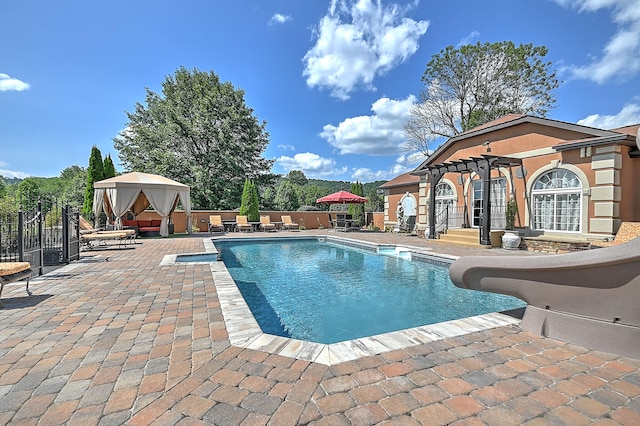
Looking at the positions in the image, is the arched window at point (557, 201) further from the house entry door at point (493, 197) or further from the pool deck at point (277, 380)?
the pool deck at point (277, 380)

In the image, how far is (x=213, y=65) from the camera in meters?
25.3

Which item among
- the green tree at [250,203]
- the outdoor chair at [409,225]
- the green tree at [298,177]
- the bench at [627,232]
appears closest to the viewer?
the bench at [627,232]

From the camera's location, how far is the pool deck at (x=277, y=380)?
1.79m

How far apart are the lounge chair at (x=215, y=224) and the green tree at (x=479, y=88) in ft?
57.3

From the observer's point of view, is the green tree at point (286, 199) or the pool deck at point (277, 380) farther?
the green tree at point (286, 199)

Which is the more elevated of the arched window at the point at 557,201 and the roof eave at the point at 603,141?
the roof eave at the point at 603,141

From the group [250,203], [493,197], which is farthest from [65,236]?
[493,197]

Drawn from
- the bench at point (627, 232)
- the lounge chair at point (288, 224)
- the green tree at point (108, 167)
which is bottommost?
the lounge chair at point (288, 224)

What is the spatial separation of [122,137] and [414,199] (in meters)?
25.3

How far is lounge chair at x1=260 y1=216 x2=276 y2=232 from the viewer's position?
60.1 feet

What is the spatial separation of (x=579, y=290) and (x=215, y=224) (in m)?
16.7

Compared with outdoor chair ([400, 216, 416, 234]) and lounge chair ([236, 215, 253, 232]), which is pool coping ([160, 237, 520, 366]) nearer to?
outdoor chair ([400, 216, 416, 234])

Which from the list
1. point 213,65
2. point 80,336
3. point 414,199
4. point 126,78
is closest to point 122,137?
point 213,65

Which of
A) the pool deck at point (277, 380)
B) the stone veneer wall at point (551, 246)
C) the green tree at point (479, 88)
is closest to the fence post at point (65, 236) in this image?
the pool deck at point (277, 380)
